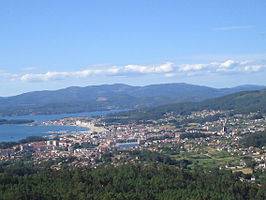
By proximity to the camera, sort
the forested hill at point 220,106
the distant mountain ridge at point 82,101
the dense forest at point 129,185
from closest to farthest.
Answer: the dense forest at point 129,185 < the forested hill at point 220,106 < the distant mountain ridge at point 82,101

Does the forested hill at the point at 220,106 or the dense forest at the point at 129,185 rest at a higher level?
the forested hill at the point at 220,106

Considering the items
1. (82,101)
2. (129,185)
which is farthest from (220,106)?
(129,185)

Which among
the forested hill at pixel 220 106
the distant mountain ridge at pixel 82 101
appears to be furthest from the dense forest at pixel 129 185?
the distant mountain ridge at pixel 82 101

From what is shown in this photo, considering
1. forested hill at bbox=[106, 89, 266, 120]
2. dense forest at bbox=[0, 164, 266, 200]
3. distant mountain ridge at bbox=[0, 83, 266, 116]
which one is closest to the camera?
dense forest at bbox=[0, 164, 266, 200]

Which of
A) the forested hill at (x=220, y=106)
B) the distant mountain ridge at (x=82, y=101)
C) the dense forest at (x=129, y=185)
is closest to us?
the dense forest at (x=129, y=185)

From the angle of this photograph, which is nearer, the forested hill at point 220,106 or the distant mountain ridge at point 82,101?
the forested hill at point 220,106

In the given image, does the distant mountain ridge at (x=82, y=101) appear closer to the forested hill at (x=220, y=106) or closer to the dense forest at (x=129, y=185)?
the forested hill at (x=220, y=106)

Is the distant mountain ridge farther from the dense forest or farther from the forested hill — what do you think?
the dense forest

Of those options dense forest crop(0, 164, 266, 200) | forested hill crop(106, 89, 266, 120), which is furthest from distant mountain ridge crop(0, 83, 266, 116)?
dense forest crop(0, 164, 266, 200)
